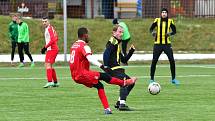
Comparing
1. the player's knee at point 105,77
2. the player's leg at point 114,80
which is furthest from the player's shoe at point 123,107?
the player's knee at point 105,77

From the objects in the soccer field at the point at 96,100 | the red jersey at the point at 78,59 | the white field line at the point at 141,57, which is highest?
the red jersey at the point at 78,59

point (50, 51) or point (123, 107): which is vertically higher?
point (50, 51)

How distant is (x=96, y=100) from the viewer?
17031 millimetres

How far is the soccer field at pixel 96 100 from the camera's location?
45.6 ft

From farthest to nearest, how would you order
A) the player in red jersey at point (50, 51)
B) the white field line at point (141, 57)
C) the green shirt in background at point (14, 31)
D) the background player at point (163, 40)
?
1. the white field line at point (141, 57)
2. the green shirt in background at point (14, 31)
3. the background player at point (163, 40)
4. the player in red jersey at point (50, 51)

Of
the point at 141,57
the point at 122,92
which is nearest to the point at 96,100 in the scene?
the point at 122,92

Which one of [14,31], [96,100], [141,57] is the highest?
[14,31]

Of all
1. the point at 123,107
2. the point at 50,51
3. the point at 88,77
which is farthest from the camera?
the point at 50,51

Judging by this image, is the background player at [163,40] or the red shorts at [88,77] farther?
the background player at [163,40]

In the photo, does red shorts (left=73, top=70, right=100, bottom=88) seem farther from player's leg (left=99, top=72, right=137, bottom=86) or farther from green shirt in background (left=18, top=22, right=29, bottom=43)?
green shirt in background (left=18, top=22, right=29, bottom=43)

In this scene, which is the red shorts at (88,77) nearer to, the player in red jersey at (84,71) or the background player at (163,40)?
the player in red jersey at (84,71)

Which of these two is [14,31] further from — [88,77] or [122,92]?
[88,77]

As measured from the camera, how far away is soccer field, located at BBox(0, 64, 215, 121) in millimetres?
13906

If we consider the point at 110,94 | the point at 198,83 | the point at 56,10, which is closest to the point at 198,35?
the point at 56,10
